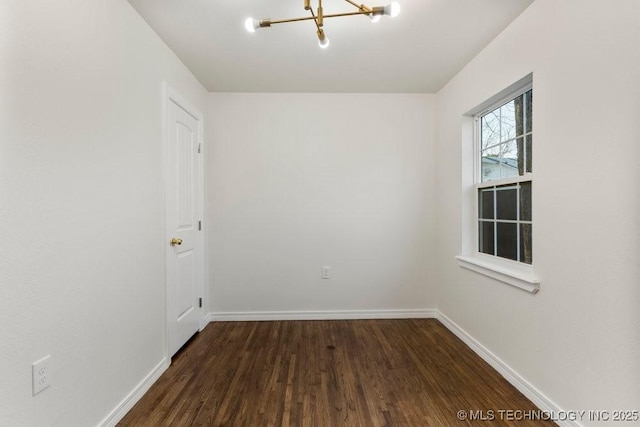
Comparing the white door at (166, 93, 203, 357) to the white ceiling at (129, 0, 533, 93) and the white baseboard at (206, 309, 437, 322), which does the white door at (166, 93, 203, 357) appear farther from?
the white ceiling at (129, 0, 533, 93)

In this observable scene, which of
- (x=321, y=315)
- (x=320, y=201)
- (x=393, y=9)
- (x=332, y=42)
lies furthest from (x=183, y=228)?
(x=393, y=9)

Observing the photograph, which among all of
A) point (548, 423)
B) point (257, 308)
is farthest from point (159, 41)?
point (548, 423)

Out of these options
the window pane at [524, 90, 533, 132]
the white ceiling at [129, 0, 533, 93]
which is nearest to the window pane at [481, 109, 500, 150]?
the window pane at [524, 90, 533, 132]

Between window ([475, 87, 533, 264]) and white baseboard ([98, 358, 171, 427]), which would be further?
window ([475, 87, 533, 264])

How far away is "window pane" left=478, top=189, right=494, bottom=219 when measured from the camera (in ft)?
8.10

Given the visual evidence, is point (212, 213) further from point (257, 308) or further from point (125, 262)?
point (125, 262)

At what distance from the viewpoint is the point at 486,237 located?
100 inches

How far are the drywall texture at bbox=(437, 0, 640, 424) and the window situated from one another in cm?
21

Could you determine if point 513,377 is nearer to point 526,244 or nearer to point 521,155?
point 526,244

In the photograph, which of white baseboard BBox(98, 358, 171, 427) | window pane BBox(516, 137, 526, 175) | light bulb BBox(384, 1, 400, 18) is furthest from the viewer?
window pane BBox(516, 137, 526, 175)

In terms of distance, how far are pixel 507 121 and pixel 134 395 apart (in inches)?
123

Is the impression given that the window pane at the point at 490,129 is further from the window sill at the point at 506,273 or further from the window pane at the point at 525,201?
the window sill at the point at 506,273

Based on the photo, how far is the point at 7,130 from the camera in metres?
1.11

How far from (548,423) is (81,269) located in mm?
2541
